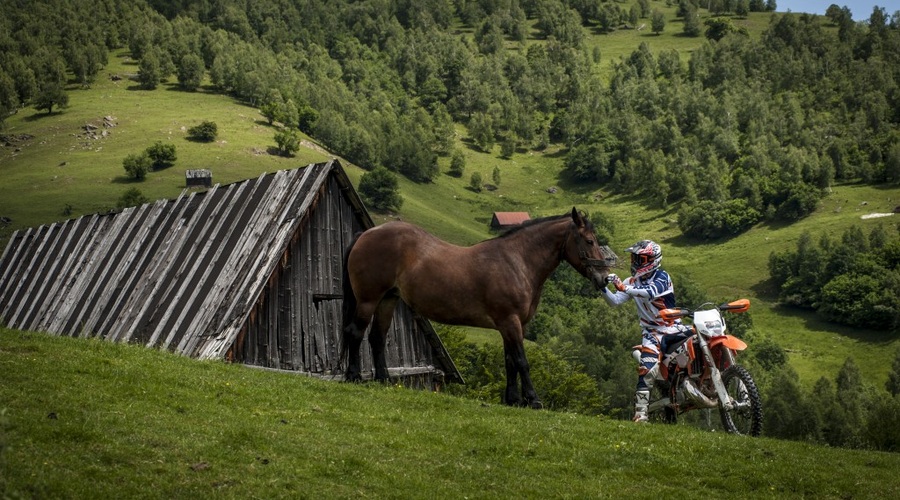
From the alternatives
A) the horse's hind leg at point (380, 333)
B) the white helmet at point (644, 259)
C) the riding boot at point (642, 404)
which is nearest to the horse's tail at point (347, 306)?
the horse's hind leg at point (380, 333)

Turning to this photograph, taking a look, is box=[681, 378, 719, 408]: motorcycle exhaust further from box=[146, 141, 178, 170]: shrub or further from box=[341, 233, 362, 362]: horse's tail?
box=[146, 141, 178, 170]: shrub

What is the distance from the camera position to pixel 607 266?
18.7 m

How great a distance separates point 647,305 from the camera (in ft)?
60.2

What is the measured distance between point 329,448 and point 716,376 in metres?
7.25

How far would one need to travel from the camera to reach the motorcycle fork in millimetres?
16797

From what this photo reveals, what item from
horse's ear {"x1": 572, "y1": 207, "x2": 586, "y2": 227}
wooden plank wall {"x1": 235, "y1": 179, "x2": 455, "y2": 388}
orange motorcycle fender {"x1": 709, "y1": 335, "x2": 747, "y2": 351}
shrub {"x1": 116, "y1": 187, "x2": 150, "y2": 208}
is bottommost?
shrub {"x1": 116, "y1": 187, "x2": 150, "y2": 208}

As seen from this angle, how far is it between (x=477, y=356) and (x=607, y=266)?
68601 millimetres

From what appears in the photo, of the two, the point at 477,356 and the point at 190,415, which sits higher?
the point at 190,415

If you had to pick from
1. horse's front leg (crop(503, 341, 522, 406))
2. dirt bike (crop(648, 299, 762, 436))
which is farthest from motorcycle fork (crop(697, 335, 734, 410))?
horse's front leg (crop(503, 341, 522, 406))

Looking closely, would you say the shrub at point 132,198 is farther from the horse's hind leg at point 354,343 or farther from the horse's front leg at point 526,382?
the horse's front leg at point 526,382

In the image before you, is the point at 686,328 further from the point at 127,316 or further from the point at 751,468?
the point at 127,316


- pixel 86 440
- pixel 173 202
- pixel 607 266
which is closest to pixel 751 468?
pixel 607 266

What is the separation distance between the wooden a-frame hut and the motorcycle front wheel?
9.42 m

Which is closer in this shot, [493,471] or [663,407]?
[493,471]
